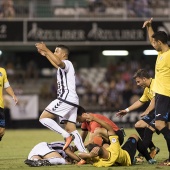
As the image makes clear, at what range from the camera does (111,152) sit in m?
10.9

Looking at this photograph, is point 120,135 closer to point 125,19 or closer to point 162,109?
point 162,109

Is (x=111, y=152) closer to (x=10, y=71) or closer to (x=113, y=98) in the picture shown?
(x=113, y=98)

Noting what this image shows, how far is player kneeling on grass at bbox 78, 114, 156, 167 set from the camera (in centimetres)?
1072

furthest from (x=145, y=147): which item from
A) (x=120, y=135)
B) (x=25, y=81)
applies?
(x=25, y=81)

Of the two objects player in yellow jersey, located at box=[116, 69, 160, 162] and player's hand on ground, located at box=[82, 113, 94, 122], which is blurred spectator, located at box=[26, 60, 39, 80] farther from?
player's hand on ground, located at box=[82, 113, 94, 122]

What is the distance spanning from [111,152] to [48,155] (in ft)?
4.54

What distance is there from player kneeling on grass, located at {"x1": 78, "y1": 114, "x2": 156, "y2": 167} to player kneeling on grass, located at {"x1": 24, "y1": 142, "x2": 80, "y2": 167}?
2.55ft

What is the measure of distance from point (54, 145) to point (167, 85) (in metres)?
2.37

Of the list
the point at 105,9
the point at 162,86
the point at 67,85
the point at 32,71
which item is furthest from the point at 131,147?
the point at 32,71

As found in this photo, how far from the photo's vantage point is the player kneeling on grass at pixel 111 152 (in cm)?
1072

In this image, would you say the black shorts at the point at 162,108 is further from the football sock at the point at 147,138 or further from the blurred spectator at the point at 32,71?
the blurred spectator at the point at 32,71

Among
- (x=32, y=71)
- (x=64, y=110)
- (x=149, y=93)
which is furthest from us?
(x=32, y=71)

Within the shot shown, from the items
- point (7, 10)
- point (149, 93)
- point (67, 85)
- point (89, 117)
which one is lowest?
point (89, 117)

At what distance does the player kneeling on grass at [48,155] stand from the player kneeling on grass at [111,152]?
78 centimetres
